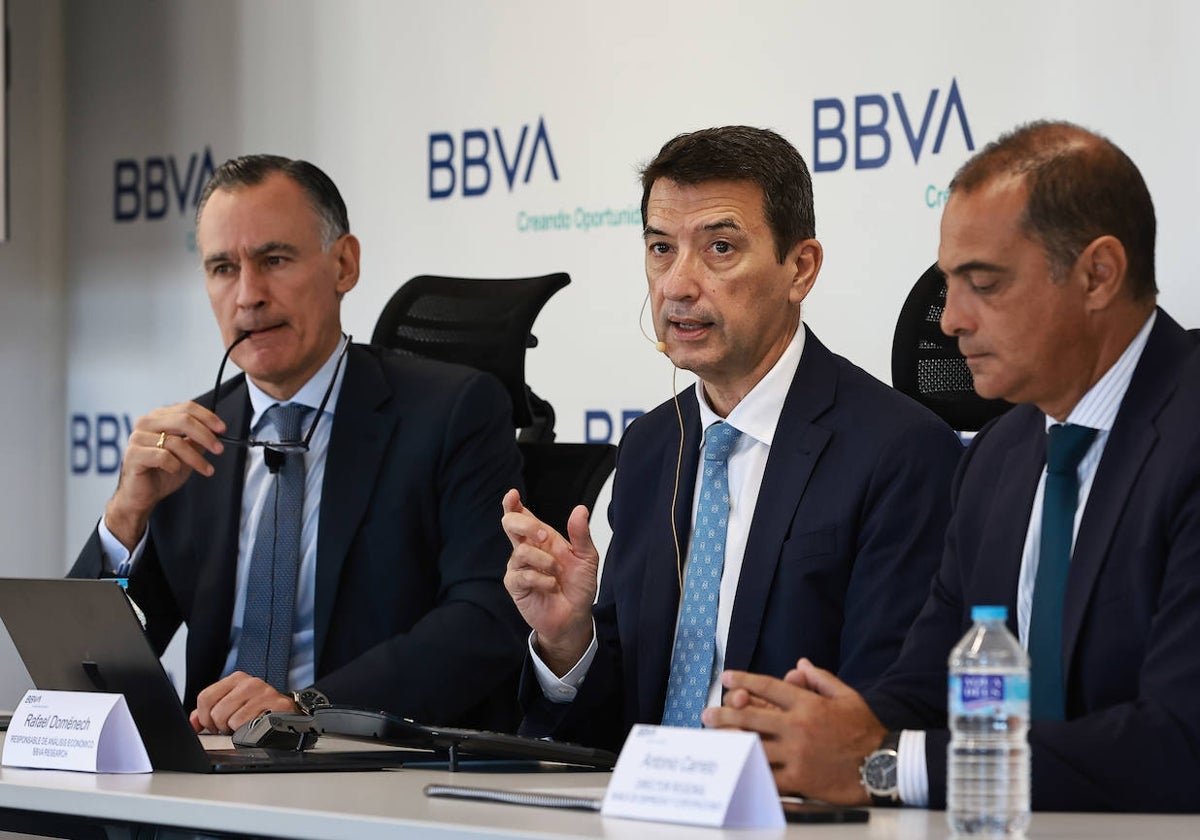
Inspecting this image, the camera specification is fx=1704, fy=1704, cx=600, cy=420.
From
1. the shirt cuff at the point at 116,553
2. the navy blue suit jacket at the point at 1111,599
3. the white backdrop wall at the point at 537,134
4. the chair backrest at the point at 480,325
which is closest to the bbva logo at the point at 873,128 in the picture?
the white backdrop wall at the point at 537,134

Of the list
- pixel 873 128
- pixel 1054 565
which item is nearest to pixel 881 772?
pixel 1054 565

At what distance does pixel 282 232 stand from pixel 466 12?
191 cm

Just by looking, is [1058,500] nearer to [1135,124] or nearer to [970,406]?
[970,406]

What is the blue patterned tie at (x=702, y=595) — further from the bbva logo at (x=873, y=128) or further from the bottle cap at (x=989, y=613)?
the bbva logo at (x=873, y=128)

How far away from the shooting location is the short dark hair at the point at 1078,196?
2004 millimetres

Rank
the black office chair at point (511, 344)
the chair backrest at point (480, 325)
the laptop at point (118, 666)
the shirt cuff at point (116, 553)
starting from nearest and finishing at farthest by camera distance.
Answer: the laptop at point (118, 666) → the shirt cuff at point (116, 553) → the black office chair at point (511, 344) → the chair backrest at point (480, 325)

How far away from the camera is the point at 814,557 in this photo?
2.43 metres

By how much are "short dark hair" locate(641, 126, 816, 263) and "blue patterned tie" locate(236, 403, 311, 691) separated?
93 cm

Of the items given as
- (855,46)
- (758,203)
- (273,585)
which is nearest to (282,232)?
(273,585)

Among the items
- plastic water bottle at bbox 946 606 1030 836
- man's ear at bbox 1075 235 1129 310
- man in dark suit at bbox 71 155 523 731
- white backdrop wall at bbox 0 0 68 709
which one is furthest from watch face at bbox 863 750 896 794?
white backdrop wall at bbox 0 0 68 709

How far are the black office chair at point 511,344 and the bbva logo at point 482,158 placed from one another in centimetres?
130

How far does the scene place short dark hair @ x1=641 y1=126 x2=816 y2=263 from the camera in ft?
8.52

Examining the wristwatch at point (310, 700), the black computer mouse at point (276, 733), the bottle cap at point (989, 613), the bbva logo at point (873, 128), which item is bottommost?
the black computer mouse at point (276, 733)

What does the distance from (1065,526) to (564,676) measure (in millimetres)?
802
